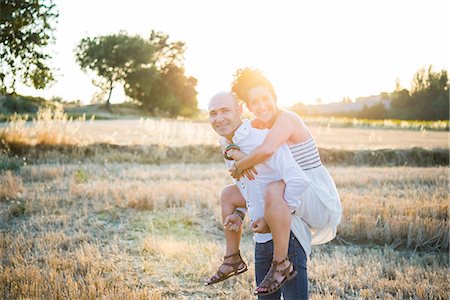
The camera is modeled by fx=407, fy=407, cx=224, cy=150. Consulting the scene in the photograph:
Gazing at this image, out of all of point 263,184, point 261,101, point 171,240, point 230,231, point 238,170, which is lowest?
point 171,240

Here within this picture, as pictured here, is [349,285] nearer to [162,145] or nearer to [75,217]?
[75,217]

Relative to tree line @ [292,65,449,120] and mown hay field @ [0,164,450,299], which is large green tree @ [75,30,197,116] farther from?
mown hay field @ [0,164,450,299]

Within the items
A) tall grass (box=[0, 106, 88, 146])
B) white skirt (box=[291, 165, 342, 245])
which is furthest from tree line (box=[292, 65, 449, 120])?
white skirt (box=[291, 165, 342, 245])

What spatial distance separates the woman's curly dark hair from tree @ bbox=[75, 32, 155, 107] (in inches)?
2038

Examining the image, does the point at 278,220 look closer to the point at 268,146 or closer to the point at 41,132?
the point at 268,146

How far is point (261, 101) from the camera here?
3.33 metres

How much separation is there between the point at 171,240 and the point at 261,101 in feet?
13.0

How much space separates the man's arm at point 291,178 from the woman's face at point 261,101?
1.33 ft

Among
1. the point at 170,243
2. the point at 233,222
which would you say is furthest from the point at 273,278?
the point at 170,243

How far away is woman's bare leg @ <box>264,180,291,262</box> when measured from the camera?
117 inches

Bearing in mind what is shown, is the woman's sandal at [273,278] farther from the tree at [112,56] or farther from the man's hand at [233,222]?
the tree at [112,56]

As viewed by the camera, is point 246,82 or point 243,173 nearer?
point 243,173

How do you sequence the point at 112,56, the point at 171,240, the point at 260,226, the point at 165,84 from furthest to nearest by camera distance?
the point at 165,84
the point at 112,56
the point at 171,240
the point at 260,226

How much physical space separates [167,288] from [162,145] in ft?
43.0
